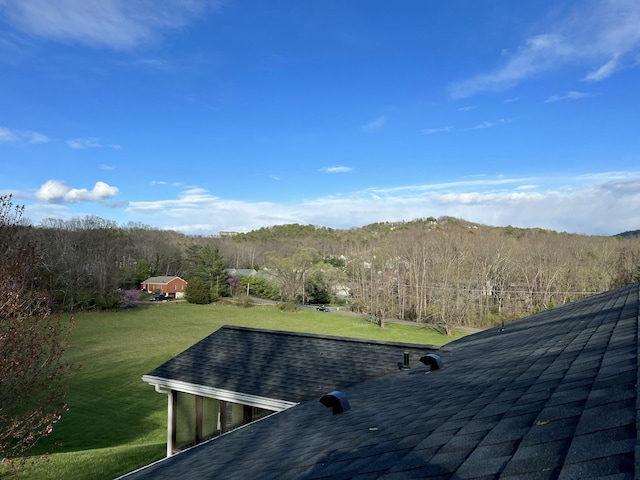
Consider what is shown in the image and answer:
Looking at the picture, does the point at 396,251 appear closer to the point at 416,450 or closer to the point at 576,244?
the point at 576,244

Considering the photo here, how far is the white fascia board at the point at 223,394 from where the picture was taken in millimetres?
8086

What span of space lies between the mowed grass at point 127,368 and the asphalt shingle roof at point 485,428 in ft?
23.7

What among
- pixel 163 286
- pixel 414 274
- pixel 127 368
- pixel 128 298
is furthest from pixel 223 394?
pixel 163 286

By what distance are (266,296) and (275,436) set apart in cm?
6381

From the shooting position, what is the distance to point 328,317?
166ft

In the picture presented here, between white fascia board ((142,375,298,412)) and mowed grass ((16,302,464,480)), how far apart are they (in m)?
2.41

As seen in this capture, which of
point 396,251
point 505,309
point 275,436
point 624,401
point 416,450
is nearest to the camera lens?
point 624,401

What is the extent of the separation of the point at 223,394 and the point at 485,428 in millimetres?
7344

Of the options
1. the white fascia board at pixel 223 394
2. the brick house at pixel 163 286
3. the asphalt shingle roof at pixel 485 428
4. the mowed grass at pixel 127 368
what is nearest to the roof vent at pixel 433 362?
the asphalt shingle roof at pixel 485 428

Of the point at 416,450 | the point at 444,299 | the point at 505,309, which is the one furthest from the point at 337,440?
the point at 505,309

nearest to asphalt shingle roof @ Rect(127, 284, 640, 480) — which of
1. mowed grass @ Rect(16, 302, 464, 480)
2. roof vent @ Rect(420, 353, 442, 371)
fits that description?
roof vent @ Rect(420, 353, 442, 371)

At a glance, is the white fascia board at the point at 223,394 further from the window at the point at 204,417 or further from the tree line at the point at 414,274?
the tree line at the point at 414,274

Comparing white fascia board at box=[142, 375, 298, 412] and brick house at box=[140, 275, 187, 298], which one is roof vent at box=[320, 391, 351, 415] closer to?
white fascia board at box=[142, 375, 298, 412]

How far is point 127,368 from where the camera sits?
83.6 ft
